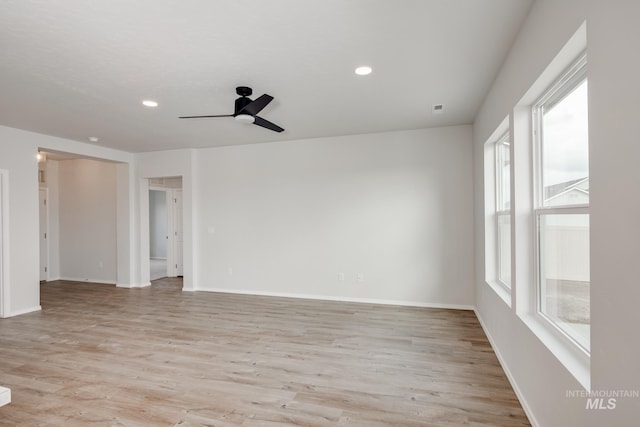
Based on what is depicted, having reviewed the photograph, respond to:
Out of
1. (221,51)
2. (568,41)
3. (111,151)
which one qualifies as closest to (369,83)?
(221,51)

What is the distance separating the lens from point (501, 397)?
7.86ft

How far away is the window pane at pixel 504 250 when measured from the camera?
324 centimetres

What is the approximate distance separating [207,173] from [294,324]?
344cm

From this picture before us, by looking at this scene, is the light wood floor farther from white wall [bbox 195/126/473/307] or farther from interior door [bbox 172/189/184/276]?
interior door [bbox 172/189/184/276]

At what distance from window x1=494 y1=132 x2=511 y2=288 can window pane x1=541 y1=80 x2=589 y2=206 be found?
109cm

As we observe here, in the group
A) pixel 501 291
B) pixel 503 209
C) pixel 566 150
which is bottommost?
pixel 501 291

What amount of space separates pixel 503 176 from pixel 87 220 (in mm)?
8007

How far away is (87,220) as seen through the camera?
7.11 meters

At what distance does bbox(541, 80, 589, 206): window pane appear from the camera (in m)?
1.65

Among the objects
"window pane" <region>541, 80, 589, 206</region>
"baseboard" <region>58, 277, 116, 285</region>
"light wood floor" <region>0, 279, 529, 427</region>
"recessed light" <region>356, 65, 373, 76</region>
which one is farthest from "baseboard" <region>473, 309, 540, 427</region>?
"baseboard" <region>58, 277, 116, 285</region>

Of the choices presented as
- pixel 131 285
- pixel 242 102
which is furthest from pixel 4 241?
pixel 242 102

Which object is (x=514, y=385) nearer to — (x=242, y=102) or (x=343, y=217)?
(x=343, y=217)

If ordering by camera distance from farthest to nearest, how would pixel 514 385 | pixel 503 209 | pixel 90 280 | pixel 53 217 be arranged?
pixel 53 217
pixel 90 280
pixel 503 209
pixel 514 385

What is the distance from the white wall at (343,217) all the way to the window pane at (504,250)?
109 centimetres
